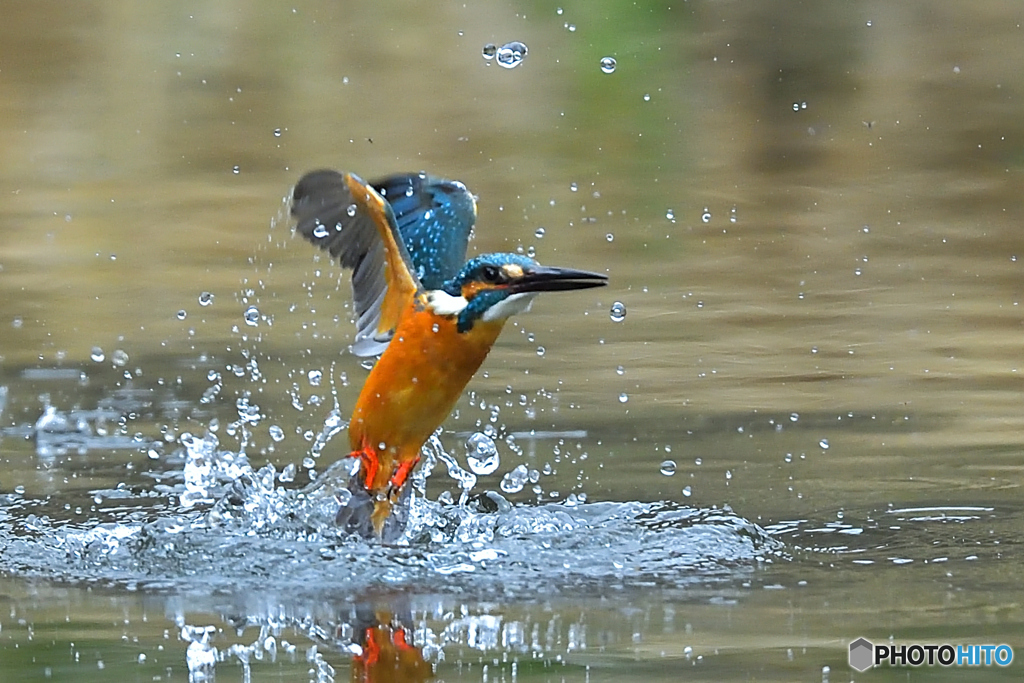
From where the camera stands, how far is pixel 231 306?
7.91 metres

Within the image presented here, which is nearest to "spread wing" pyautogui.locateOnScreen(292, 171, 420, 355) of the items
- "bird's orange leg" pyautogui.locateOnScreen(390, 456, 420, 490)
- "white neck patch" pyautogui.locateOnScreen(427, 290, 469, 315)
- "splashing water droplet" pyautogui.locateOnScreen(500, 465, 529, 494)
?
"white neck patch" pyautogui.locateOnScreen(427, 290, 469, 315)

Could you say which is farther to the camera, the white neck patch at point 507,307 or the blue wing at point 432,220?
the blue wing at point 432,220

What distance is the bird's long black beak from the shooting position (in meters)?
4.80

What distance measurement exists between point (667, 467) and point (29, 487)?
1.71m

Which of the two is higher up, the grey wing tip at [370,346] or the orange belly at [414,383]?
the grey wing tip at [370,346]

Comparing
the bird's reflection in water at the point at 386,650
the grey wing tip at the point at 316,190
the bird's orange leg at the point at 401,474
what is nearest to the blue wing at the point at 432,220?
the grey wing tip at the point at 316,190

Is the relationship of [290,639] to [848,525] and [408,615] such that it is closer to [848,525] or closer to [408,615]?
[408,615]

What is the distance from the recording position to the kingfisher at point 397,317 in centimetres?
501

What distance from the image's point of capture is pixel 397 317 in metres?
5.32

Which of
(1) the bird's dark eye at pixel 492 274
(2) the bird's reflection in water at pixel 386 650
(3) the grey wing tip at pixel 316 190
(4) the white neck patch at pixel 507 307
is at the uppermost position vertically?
(3) the grey wing tip at pixel 316 190

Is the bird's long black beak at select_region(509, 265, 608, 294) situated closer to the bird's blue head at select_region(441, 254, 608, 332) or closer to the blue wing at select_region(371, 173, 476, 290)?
the bird's blue head at select_region(441, 254, 608, 332)

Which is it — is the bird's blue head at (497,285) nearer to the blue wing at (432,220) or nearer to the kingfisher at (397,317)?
the kingfisher at (397,317)

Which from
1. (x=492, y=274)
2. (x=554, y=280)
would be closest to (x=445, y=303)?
(x=492, y=274)

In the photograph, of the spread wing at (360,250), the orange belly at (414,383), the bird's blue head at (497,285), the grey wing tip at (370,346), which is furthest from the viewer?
the grey wing tip at (370,346)
